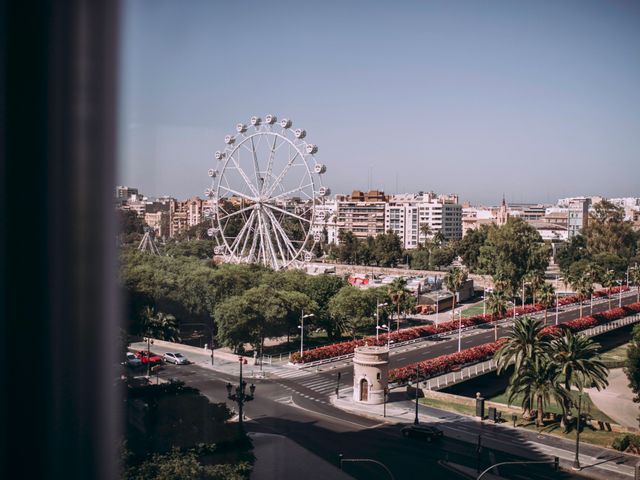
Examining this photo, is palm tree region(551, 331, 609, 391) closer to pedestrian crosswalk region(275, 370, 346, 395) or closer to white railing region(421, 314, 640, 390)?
white railing region(421, 314, 640, 390)

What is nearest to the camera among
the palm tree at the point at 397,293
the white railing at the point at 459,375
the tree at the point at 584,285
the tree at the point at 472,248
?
the white railing at the point at 459,375

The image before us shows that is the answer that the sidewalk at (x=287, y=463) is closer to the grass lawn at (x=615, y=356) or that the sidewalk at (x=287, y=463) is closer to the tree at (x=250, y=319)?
the tree at (x=250, y=319)

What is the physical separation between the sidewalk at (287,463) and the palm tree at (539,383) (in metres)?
6.49

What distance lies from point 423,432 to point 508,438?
2.04m

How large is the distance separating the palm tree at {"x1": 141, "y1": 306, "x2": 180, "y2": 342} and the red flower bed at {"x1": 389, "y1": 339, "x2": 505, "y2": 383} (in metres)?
7.56

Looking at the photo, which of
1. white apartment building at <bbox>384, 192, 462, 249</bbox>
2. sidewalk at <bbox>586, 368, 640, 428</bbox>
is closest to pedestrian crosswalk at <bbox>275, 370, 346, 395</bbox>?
sidewalk at <bbox>586, 368, 640, 428</bbox>

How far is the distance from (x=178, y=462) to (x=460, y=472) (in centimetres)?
626

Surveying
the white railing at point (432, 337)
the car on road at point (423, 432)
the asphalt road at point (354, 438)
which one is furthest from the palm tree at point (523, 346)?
the white railing at point (432, 337)

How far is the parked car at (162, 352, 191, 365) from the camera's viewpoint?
20.7m

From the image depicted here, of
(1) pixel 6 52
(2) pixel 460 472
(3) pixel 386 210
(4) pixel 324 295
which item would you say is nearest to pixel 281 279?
(4) pixel 324 295

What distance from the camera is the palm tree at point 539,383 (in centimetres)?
1598

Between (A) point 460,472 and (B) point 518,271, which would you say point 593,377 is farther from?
(B) point 518,271

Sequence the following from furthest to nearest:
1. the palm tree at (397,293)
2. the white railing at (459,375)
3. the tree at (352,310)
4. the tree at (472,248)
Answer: the tree at (472,248)
the tree at (352,310)
the palm tree at (397,293)
the white railing at (459,375)

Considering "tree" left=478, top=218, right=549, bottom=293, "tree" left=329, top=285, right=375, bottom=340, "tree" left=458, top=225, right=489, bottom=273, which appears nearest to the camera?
"tree" left=329, top=285, right=375, bottom=340
